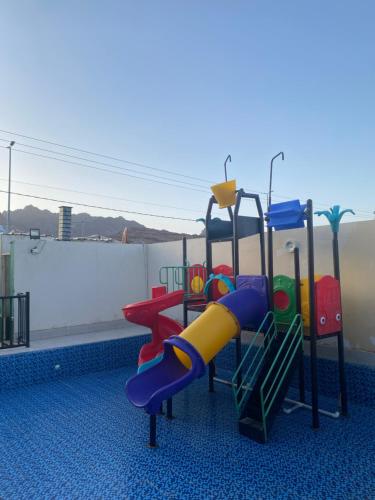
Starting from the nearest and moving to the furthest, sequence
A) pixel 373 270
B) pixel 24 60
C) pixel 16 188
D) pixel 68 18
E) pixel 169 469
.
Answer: pixel 169 469, pixel 373 270, pixel 68 18, pixel 24 60, pixel 16 188

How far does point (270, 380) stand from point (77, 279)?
5.52 m

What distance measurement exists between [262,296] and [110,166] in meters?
15.3

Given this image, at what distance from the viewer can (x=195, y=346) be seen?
359 cm

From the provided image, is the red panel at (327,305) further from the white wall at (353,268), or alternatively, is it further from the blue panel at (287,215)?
the blue panel at (287,215)

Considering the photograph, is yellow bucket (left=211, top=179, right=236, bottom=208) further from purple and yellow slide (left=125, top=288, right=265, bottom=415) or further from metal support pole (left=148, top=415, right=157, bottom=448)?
metal support pole (left=148, top=415, right=157, bottom=448)

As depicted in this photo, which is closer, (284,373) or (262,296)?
(284,373)

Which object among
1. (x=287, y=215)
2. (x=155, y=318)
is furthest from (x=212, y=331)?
(x=155, y=318)

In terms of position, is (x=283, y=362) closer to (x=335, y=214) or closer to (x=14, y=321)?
(x=335, y=214)

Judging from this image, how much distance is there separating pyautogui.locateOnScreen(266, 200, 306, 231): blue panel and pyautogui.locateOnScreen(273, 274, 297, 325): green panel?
2.32ft

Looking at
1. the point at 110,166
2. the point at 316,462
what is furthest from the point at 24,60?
the point at 110,166

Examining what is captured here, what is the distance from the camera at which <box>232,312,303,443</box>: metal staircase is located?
3.80 m

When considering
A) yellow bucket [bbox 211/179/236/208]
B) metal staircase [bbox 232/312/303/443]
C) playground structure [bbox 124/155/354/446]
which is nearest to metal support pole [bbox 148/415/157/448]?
playground structure [bbox 124/155/354/446]

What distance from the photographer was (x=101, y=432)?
4.00 m

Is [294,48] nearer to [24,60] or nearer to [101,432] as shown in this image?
[24,60]
